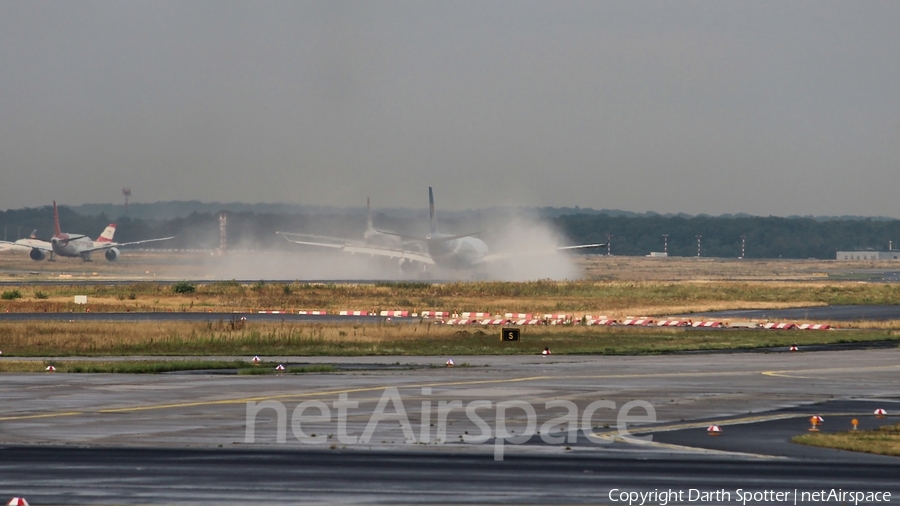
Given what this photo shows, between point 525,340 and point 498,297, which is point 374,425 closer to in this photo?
point 525,340

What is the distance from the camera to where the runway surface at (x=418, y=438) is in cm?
1587

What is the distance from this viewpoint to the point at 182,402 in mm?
26156

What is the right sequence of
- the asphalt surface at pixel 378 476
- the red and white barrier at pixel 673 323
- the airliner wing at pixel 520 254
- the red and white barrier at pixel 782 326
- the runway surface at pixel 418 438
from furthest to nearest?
the airliner wing at pixel 520 254, the red and white barrier at pixel 673 323, the red and white barrier at pixel 782 326, the runway surface at pixel 418 438, the asphalt surface at pixel 378 476

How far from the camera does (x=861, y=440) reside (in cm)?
2100

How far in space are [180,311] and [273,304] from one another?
32.9 ft

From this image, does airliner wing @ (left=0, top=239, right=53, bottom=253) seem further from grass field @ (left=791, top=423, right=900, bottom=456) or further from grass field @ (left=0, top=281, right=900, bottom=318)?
grass field @ (left=791, top=423, right=900, bottom=456)

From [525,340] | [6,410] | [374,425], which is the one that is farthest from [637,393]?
[525,340]

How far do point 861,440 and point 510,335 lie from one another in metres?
26.3
